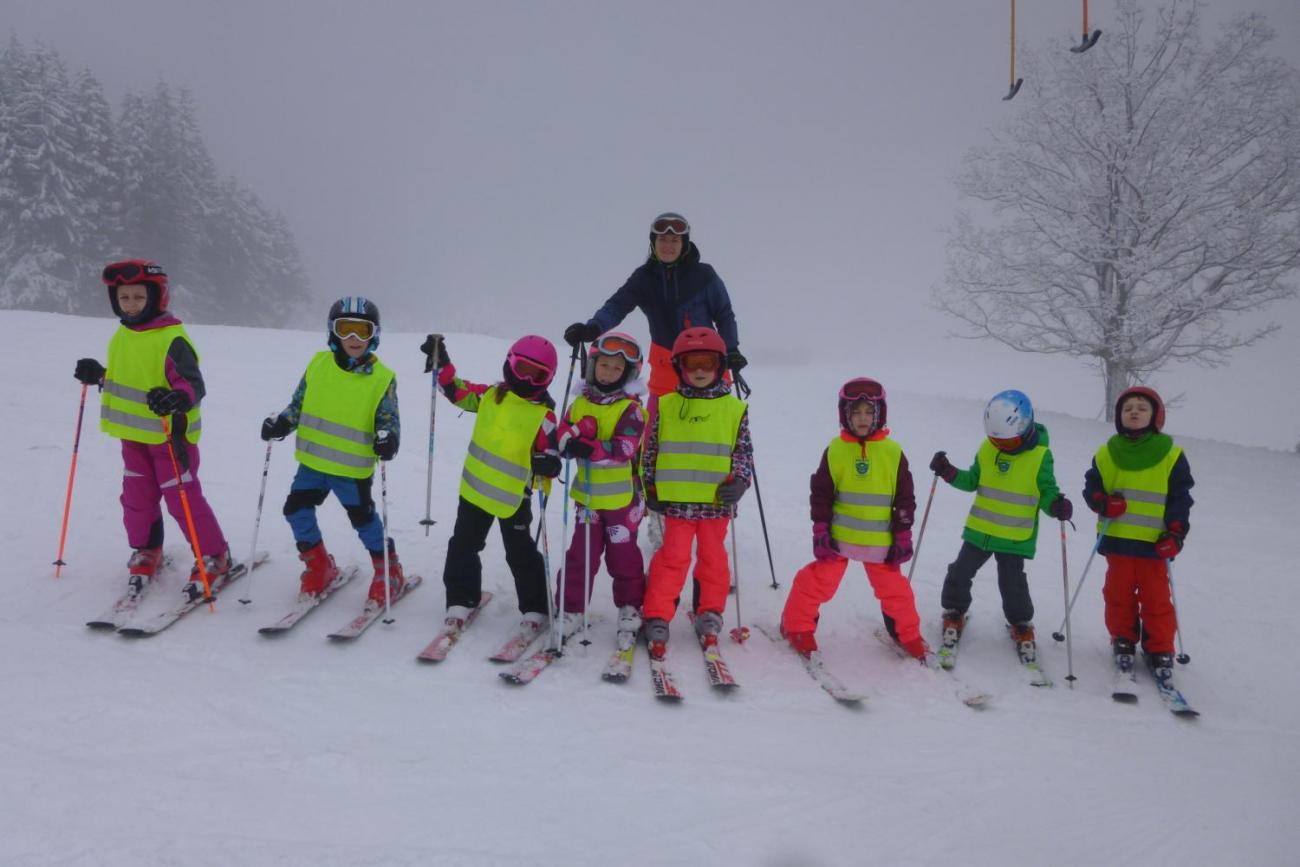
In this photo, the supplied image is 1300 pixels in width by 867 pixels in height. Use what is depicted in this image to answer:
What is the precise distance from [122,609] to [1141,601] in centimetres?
671

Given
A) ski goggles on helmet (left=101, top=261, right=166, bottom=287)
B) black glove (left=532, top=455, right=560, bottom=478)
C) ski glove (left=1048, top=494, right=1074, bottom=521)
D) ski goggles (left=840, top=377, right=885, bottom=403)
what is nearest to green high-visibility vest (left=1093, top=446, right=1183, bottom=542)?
ski glove (left=1048, top=494, right=1074, bottom=521)

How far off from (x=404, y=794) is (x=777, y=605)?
3279 mm

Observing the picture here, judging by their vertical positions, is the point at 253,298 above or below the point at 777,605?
above

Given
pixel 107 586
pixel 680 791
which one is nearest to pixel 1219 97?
pixel 680 791

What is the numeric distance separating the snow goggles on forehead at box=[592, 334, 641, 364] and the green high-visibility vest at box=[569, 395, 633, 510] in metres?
0.29

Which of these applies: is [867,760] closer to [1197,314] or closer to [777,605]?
[777,605]

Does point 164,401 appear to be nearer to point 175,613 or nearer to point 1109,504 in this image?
point 175,613

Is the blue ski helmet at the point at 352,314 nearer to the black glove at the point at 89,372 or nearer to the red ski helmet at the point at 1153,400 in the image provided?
the black glove at the point at 89,372

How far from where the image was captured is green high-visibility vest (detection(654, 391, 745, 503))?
15.1ft

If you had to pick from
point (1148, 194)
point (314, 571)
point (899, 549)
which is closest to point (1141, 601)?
point (899, 549)

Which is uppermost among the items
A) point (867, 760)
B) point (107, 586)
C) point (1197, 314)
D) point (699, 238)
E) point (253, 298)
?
point (699, 238)

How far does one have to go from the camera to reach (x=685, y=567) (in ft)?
15.2

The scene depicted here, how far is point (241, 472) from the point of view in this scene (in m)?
7.55

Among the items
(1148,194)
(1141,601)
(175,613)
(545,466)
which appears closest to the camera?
(545,466)
